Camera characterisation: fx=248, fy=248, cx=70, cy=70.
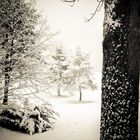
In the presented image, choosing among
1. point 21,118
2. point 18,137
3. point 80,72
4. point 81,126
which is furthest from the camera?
point 80,72

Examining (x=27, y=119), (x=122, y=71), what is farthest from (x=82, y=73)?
(x=122, y=71)

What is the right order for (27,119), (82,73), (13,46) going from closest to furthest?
(13,46), (27,119), (82,73)

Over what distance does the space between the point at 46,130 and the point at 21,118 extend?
5.05 feet

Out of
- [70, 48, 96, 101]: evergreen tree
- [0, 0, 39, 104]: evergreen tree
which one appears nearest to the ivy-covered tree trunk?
[0, 0, 39, 104]: evergreen tree

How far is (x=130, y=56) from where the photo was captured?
12.3 feet

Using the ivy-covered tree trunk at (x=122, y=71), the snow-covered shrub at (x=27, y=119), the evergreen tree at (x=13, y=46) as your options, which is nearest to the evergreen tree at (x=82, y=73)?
the evergreen tree at (x=13, y=46)

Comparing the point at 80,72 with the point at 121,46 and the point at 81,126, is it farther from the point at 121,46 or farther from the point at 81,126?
the point at 121,46

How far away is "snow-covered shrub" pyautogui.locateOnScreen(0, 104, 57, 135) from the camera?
12.2m

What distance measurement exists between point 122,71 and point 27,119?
933 cm

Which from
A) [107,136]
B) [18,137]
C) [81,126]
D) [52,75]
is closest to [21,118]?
[18,137]

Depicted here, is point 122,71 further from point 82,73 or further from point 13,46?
point 82,73

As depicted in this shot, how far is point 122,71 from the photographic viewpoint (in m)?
3.77

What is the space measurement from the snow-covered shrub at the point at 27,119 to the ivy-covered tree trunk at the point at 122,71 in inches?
341

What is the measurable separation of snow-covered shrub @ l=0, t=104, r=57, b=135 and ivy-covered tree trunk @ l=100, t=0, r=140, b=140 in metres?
8.65
